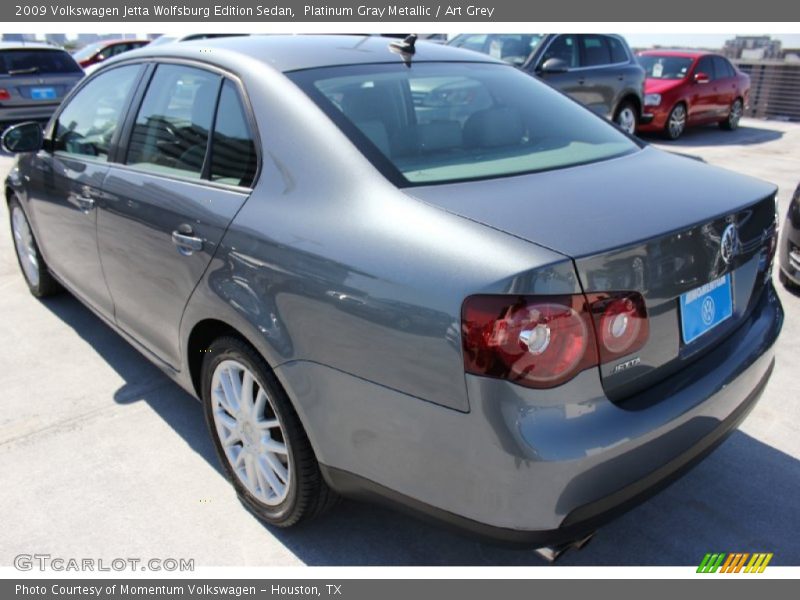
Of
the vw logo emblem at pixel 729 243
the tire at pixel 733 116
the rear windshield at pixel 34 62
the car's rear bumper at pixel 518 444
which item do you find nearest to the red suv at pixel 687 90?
the tire at pixel 733 116

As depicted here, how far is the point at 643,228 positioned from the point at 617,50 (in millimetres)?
9879

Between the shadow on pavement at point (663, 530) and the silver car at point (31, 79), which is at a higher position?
the silver car at point (31, 79)

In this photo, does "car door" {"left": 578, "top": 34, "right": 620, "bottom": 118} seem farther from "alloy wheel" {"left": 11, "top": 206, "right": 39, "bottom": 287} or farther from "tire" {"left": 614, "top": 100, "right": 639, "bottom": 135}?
"alloy wheel" {"left": 11, "top": 206, "right": 39, "bottom": 287}

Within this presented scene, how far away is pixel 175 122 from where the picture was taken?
284 centimetres

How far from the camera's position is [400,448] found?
1.90 m

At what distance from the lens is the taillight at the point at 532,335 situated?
167 cm

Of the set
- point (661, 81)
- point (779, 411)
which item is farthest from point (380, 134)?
point (661, 81)

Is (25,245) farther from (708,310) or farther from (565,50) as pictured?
(565,50)

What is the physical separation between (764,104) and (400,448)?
57.8ft

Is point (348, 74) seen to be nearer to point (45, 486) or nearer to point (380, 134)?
point (380, 134)

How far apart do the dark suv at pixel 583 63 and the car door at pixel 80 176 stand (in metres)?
6.31

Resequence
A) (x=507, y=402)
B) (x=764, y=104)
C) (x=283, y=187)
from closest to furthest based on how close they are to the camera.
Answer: (x=507, y=402)
(x=283, y=187)
(x=764, y=104)

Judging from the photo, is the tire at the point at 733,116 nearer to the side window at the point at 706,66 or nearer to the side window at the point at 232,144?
the side window at the point at 706,66

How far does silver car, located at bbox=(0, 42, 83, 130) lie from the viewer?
10.3 meters
